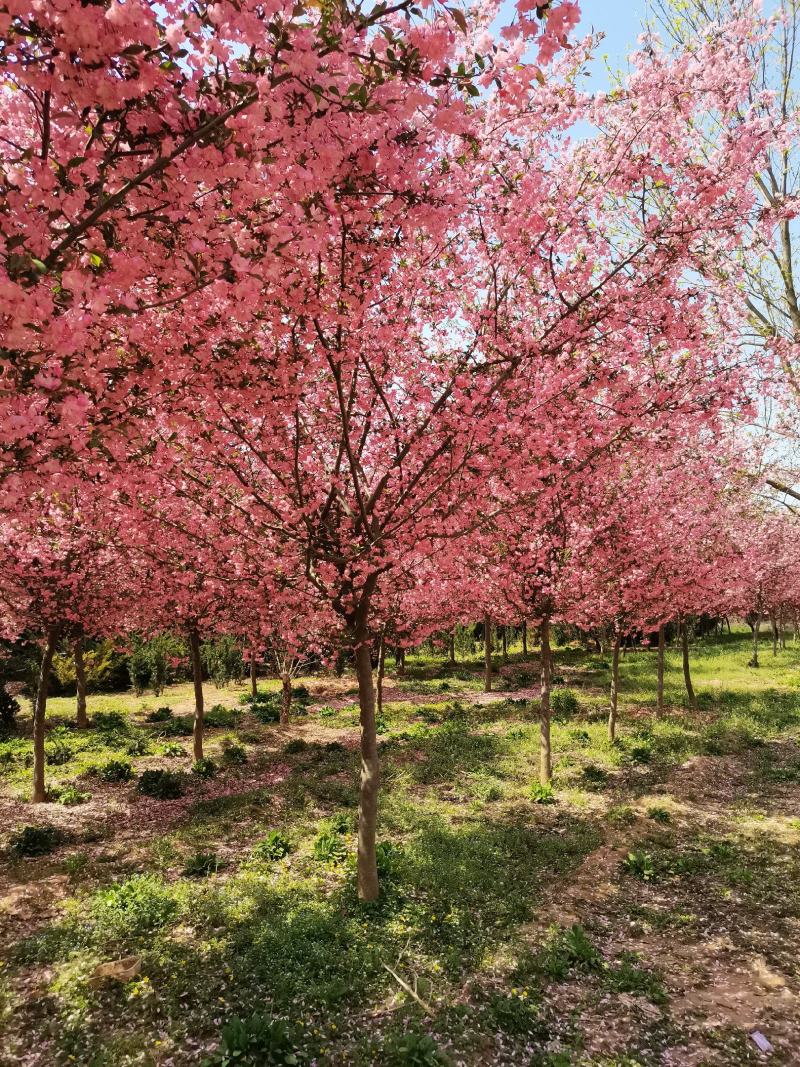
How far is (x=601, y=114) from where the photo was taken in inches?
268

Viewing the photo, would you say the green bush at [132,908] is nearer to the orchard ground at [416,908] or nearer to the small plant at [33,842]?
the orchard ground at [416,908]

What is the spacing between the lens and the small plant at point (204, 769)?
14.8 meters

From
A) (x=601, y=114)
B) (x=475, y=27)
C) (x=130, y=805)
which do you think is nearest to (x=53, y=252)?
(x=475, y=27)

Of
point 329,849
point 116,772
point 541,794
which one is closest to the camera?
point 329,849

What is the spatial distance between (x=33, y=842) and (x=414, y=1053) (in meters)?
8.44

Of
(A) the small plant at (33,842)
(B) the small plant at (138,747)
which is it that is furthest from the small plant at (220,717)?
(A) the small plant at (33,842)

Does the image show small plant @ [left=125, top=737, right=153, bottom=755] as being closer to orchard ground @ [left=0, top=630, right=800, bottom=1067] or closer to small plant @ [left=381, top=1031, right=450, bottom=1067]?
orchard ground @ [left=0, top=630, right=800, bottom=1067]

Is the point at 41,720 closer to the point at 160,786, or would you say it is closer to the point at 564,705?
the point at 160,786

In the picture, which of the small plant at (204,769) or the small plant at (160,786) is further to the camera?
the small plant at (204,769)

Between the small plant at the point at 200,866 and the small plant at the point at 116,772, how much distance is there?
6.11 meters

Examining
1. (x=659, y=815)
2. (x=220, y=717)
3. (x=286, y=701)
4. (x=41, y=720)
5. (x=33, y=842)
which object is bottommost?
(x=220, y=717)

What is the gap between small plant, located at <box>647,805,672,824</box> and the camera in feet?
38.1

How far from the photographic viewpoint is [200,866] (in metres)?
9.33

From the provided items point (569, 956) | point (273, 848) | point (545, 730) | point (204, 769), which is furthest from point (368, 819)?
point (204, 769)
